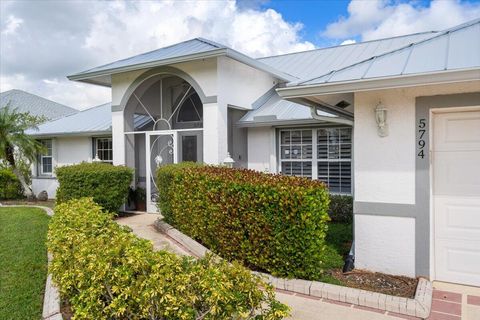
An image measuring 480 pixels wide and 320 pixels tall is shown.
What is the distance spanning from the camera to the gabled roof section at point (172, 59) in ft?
31.5

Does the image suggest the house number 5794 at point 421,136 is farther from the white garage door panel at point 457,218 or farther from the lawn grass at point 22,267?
the lawn grass at point 22,267

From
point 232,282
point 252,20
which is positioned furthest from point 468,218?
point 252,20

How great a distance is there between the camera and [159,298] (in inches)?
132

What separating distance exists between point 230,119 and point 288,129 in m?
1.89

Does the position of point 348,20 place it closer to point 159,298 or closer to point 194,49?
point 194,49

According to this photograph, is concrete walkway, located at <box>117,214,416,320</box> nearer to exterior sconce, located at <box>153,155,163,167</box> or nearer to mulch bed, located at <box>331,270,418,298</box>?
mulch bed, located at <box>331,270,418,298</box>

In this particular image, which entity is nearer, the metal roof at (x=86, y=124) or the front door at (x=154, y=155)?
the front door at (x=154, y=155)

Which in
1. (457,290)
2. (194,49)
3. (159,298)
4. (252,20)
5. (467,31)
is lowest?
(457,290)

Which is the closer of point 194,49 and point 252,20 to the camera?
point 194,49

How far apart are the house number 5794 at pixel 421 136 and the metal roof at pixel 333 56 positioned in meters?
8.16

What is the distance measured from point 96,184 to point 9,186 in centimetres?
885

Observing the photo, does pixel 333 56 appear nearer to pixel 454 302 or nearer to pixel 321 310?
pixel 454 302

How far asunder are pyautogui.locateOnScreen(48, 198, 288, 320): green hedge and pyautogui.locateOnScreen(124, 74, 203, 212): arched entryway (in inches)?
277

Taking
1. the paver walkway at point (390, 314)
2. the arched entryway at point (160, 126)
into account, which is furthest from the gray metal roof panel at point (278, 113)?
the paver walkway at point (390, 314)
